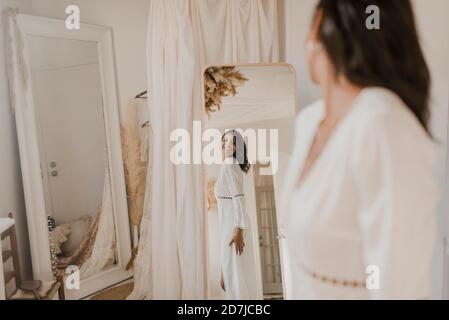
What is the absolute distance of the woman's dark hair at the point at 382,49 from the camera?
3.32 ft

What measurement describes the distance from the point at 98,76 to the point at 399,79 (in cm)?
111

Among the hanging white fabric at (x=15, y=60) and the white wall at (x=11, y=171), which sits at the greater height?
the hanging white fabric at (x=15, y=60)

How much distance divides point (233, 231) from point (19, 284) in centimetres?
86

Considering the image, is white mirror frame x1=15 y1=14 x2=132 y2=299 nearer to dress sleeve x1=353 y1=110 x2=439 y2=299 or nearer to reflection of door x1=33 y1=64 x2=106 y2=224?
reflection of door x1=33 y1=64 x2=106 y2=224

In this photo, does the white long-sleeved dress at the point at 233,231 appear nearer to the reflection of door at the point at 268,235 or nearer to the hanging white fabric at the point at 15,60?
the reflection of door at the point at 268,235

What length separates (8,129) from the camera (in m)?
1.52

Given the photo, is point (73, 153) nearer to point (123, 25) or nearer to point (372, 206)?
point (123, 25)

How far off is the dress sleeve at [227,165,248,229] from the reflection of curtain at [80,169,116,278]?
56 centimetres

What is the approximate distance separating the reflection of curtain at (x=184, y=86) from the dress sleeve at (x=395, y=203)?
2.08 ft

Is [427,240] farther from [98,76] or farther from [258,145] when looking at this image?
[98,76]

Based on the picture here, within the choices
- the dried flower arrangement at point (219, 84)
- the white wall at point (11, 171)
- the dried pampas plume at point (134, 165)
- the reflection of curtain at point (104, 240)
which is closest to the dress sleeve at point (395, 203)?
the dried flower arrangement at point (219, 84)

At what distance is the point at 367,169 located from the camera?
0.96 metres

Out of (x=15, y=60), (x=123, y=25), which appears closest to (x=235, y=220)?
(x=123, y=25)

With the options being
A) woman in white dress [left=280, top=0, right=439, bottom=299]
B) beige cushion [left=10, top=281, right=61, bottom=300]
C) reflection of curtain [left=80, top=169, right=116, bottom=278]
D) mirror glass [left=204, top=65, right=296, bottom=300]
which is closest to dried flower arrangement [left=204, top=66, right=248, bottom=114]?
mirror glass [left=204, top=65, right=296, bottom=300]
